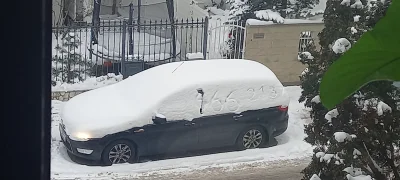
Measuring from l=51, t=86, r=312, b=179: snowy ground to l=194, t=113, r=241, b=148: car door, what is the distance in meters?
0.02

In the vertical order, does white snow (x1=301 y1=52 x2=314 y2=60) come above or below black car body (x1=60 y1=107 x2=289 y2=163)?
above

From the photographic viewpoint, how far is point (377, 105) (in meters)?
0.98

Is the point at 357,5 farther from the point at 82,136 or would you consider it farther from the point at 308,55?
the point at 82,136

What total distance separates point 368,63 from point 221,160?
65 centimetres

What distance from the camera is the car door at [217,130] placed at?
1057mm

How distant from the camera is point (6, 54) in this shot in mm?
730

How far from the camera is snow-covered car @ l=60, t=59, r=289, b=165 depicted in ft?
3.34

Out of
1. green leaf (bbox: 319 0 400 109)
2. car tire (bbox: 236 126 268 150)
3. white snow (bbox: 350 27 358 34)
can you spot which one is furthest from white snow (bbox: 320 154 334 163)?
green leaf (bbox: 319 0 400 109)

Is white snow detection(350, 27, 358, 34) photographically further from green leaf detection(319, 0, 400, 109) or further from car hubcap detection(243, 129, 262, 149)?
green leaf detection(319, 0, 400, 109)

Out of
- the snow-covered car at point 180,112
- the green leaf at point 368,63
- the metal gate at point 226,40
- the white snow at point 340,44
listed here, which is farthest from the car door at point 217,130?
the green leaf at point 368,63

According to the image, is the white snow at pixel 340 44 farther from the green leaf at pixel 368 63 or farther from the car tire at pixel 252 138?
the green leaf at pixel 368 63

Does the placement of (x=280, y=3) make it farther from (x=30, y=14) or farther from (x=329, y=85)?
(x=329, y=85)

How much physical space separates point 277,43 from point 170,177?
307mm

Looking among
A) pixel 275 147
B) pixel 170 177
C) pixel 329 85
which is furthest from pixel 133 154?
pixel 329 85
